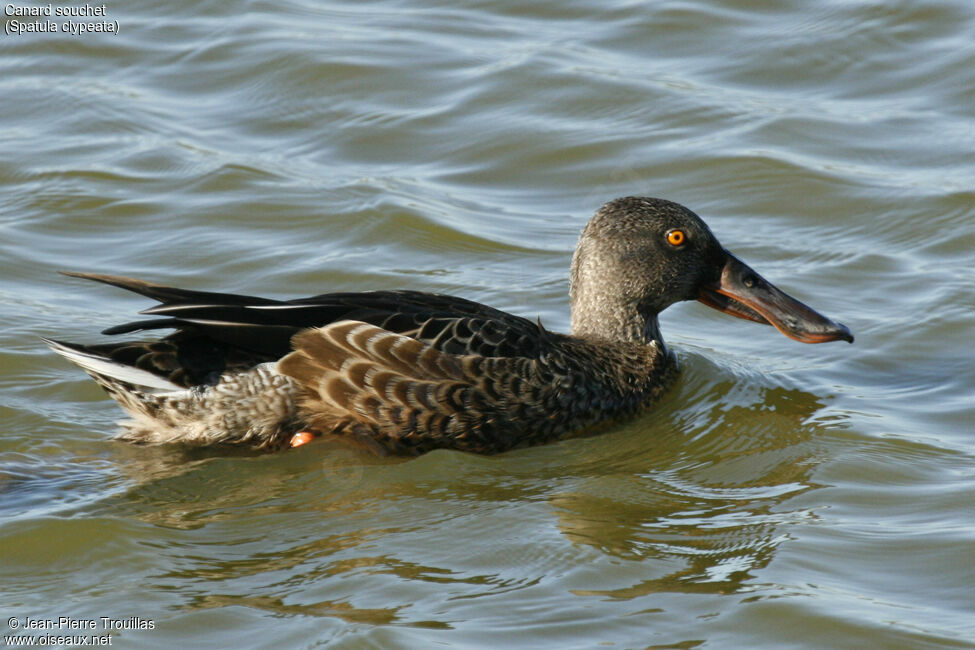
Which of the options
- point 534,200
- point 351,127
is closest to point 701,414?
point 534,200

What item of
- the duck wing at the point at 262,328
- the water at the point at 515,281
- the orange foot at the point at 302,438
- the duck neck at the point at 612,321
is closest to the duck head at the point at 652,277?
the duck neck at the point at 612,321

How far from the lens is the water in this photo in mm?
6312

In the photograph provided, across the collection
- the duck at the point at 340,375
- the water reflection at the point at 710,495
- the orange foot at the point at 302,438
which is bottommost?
the water reflection at the point at 710,495

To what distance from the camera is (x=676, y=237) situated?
28.0 feet

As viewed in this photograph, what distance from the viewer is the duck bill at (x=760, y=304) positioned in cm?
852

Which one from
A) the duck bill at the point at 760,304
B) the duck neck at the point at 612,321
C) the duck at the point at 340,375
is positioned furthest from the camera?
the duck neck at the point at 612,321

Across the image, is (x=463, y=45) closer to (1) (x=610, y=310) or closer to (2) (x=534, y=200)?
(2) (x=534, y=200)

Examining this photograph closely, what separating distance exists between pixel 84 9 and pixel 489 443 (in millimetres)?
8403

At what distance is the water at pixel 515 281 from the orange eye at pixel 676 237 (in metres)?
0.82

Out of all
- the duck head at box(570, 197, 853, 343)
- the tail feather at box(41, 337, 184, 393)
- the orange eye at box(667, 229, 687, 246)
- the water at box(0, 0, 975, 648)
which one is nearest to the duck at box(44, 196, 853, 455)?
the tail feather at box(41, 337, 184, 393)

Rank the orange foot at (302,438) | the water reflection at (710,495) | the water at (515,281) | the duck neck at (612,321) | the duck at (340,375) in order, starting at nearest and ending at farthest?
the water at (515,281)
the water reflection at (710,495)
the duck at (340,375)
the orange foot at (302,438)
the duck neck at (612,321)

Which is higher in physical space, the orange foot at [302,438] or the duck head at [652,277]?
the duck head at [652,277]

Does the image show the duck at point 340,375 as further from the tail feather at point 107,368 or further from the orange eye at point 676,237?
the orange eye at point 676,237

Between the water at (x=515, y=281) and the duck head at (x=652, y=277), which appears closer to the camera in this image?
the water at (x=515, y=281)
